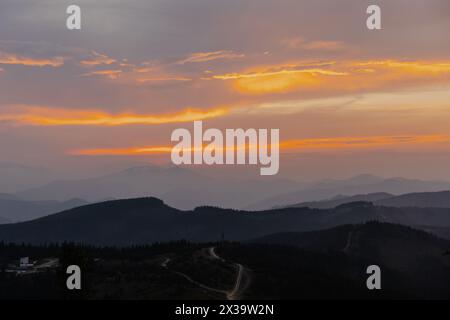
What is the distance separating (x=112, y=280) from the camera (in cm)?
14825

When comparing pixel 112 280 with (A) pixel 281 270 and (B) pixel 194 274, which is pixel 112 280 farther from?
(A) pixel 281 270

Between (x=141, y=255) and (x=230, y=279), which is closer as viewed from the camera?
(x=230, y=279)

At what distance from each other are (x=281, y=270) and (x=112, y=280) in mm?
44822
